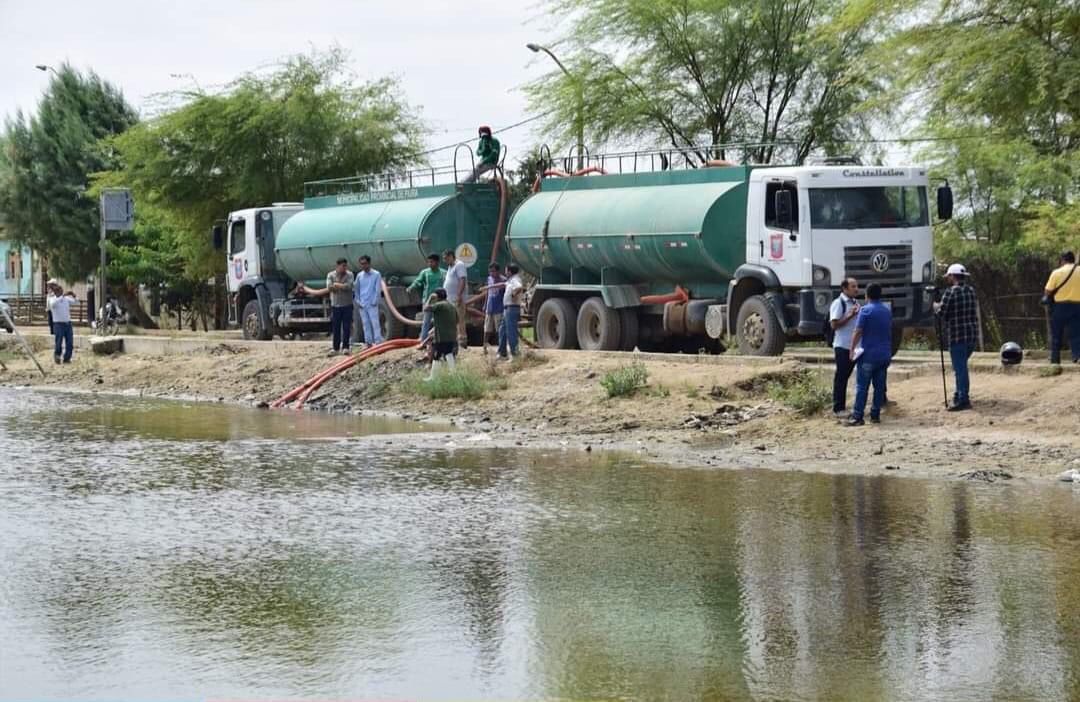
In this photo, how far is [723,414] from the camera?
19.1 metres

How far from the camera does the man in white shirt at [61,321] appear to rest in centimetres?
3241

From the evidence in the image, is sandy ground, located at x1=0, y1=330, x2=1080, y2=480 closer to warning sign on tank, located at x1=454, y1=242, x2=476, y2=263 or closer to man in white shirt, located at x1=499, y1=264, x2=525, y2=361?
man in white shirt, located at x1=499, y1=264, x2=525, y2=361

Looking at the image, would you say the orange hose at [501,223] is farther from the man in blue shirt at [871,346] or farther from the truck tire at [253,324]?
the man in blue shirt at [871,346]

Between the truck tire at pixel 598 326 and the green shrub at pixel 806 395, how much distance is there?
6.12 metres

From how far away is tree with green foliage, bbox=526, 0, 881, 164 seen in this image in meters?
38.7

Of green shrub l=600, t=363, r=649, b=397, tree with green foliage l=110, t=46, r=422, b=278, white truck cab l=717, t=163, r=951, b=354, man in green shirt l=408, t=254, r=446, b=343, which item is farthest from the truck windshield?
tree with green foliage l=110, t=46, r=422, b=278

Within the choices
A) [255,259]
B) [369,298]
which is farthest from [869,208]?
[255,259]

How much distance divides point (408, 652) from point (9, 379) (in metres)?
25.9

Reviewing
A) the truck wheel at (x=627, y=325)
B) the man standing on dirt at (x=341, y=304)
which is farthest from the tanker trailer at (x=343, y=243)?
the truck wheel at (x=627, y=325)

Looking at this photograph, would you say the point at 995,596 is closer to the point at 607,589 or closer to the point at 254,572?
the point at 607,589

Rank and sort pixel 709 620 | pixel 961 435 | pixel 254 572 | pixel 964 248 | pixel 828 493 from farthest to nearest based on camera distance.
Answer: pixel 964 248 → pixel 961 435 → pixel 828 493 → pixel 254 572 → pixel 709 620

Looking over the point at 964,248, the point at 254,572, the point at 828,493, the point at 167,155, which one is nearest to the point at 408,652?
the point at 254,572

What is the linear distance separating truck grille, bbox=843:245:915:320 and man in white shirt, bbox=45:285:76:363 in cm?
1708

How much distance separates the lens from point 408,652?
7.85 metres
